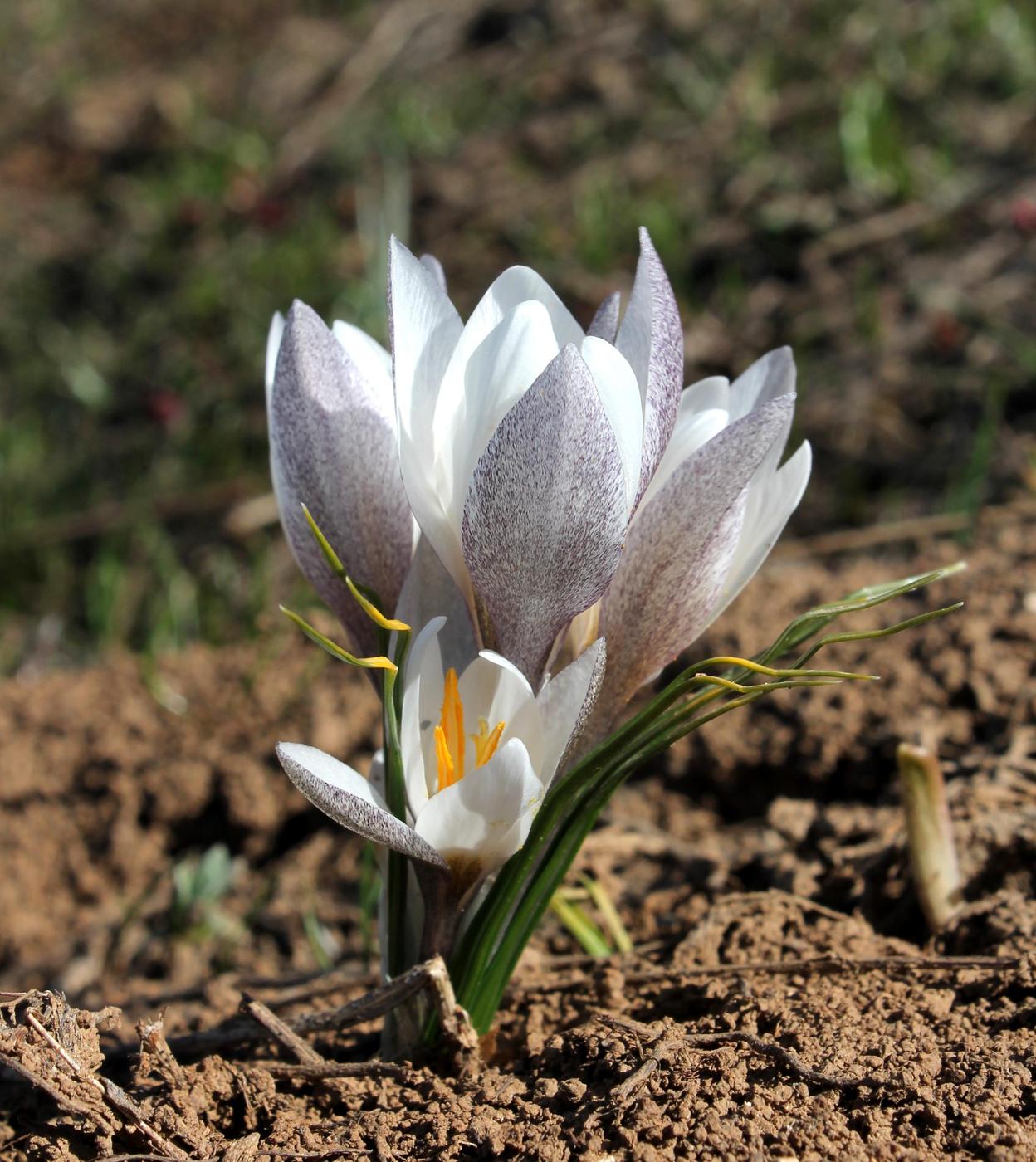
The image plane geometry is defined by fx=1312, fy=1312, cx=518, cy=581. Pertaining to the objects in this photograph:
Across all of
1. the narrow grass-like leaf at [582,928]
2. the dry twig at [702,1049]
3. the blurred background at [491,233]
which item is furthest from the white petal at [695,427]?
the blurred background at [491,233]

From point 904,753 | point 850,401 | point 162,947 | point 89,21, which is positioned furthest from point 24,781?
point 89,21

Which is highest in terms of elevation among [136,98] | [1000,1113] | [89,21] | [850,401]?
[89,21]

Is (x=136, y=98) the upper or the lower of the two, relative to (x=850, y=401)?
upper

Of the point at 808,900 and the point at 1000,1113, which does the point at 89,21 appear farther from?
the point at 1000,1113

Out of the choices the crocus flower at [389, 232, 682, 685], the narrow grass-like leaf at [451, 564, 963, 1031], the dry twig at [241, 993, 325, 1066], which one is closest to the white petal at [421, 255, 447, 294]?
the crocus flower at [389, 232, 682, 685]

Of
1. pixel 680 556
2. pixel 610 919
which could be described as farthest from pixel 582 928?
pixel 680 556

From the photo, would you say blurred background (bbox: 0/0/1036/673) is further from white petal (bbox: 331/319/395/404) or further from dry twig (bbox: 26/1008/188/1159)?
dry twig (bbox: 26/1008/188/1159)
